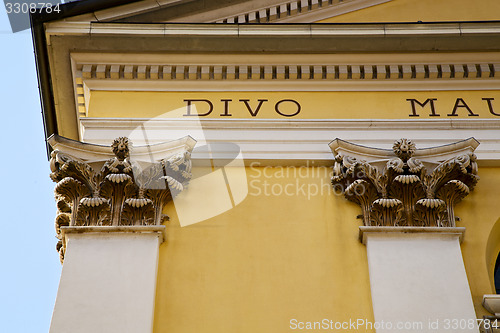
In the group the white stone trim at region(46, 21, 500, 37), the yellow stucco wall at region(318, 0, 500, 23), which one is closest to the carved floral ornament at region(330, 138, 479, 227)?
the white stone trim at region(46, 21, 500, 37)

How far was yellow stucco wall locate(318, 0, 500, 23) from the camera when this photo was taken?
17.1 m

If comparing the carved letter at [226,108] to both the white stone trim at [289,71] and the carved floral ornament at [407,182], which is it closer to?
the white stone trim at [289,71]

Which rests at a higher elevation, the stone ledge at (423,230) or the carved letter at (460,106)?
the carved letter at (460,106)

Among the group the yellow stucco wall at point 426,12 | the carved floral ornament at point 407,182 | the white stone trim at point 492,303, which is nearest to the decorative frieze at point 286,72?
the yellow stucco wall at point 426,12

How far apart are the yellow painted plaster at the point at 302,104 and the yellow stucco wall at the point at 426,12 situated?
2.03 m

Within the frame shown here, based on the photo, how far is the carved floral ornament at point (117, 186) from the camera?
13.4 meters

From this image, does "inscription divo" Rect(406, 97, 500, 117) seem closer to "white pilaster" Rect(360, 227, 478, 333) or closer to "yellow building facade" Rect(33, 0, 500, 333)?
"yellow building facade" Rect(33, 0, 500, 333)

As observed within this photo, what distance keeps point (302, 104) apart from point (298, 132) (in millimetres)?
801

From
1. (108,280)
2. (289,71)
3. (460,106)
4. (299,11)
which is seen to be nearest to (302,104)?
(289,71)

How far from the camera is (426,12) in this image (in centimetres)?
1728

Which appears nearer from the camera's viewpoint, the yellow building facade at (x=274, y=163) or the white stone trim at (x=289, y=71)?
the yellow building facade at (x=274, y=163)

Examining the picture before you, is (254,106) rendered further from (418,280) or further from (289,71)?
(418,280)

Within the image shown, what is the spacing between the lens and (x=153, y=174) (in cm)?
1384

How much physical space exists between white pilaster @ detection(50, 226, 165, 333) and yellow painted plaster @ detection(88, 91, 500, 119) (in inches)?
106
